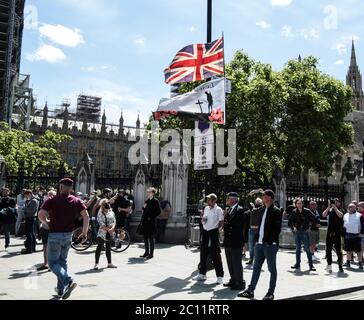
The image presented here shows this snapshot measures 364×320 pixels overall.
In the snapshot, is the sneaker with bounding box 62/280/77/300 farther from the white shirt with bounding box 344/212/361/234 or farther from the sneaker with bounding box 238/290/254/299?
the white shirt with bounding box 344/212/361/234

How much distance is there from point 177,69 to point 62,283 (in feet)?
25.9

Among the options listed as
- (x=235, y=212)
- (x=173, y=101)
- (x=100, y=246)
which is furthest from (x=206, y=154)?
(x=100, y=246)

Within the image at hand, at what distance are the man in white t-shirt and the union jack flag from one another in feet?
14.5

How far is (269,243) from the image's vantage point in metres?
7.24

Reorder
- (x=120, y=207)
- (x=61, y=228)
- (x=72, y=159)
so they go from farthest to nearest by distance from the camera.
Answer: (x=72, y=159) → (x=120, y=207) → (x=61, y=228)

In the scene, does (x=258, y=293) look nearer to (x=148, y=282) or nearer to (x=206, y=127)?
(x=148, y=282)

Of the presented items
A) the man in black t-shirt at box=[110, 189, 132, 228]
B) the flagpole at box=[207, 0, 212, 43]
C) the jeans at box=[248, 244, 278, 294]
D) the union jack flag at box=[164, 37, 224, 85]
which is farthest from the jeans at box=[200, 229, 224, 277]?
the flagpole at box=[207, 0, 212, 43]

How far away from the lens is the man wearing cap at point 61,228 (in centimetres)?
679

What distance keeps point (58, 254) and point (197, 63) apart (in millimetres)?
7268

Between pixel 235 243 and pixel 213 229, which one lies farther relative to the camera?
pixel 213 229

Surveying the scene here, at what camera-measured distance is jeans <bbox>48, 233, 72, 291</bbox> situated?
675 centimetres

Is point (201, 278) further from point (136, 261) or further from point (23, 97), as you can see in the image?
point (23, 97)

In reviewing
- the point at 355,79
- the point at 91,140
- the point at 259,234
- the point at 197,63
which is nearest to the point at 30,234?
the point at 197,63

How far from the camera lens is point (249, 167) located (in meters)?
34.9
